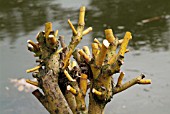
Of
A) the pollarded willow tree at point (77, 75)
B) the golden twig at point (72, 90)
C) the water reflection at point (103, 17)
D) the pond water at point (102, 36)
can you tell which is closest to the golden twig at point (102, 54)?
the pollarded willow tree at point (77, 75)

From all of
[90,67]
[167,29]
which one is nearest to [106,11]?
[167,29]

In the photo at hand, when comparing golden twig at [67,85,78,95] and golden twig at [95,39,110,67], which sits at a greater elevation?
golden twig at [95,39,110,67]

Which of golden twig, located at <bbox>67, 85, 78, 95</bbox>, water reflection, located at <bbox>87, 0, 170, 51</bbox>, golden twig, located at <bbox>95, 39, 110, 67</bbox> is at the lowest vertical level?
water reflection, located at <bbox>87, 0, 170, 51</bbox>

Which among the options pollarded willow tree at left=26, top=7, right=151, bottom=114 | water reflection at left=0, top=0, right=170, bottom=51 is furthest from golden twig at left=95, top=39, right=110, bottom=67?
water reflection at left=0, top=0, right=170, bottom=51

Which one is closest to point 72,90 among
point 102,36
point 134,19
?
point 102,36

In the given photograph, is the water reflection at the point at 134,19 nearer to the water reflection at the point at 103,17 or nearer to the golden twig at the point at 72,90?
the water reflection at the point at 103,17

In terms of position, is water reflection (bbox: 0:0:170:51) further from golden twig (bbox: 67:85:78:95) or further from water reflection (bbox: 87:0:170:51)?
golden twig (bbox: 67:85:78:95)
